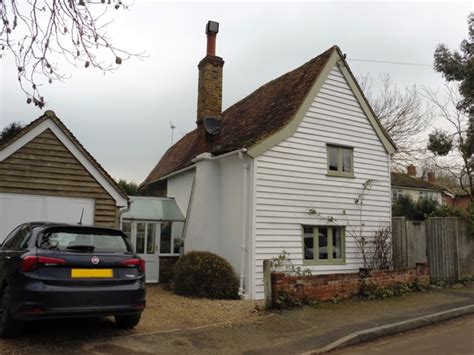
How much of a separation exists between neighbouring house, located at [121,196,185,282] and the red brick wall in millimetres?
6971

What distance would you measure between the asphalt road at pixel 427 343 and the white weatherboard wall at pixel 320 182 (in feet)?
15.1

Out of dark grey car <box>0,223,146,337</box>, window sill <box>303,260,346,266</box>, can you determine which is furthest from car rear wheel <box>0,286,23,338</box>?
window sill <box>303,260,346,266</box>

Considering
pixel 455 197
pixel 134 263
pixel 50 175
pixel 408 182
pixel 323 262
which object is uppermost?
pixel 408 182

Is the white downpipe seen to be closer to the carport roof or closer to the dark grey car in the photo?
the carport roof

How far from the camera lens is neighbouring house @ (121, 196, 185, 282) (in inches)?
601

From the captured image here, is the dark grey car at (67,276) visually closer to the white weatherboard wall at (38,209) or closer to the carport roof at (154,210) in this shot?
the white weatherboard wall at (38,209)

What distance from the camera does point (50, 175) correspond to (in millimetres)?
11297

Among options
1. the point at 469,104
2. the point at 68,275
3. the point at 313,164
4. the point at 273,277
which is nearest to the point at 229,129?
the point at 313,164

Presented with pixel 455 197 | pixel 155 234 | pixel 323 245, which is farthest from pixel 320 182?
pixel 455 197

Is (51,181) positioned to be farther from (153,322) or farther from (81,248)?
(81,248)

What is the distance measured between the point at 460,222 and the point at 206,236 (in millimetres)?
7861

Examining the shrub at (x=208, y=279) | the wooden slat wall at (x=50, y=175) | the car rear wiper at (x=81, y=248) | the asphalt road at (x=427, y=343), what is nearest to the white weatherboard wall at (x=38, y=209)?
the wooden slat wall at (x=50, y=175)

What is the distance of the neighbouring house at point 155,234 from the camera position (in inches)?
601

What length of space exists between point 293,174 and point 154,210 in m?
6.10
